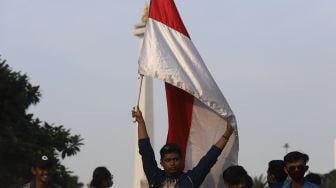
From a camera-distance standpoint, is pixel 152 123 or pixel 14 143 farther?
pixel 152 123

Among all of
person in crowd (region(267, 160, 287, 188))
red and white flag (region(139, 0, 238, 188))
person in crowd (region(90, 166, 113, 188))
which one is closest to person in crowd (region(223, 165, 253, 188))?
person in crowd (region(267, 160, 287, 188))

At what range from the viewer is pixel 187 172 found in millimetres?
5840

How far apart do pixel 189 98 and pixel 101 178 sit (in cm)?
98

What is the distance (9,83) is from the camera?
68.1 ft

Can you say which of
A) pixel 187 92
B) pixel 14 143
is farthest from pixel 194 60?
pixel 14 143

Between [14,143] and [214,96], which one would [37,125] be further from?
[214,96]

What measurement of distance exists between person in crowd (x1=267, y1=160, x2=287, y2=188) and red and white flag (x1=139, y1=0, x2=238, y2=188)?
37 cm

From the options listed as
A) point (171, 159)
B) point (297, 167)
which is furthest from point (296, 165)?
point (171, 159)

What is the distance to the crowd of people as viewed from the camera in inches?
219

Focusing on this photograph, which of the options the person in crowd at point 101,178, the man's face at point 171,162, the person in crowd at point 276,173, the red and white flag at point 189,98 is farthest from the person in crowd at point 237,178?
the person in crowd at point 101,178

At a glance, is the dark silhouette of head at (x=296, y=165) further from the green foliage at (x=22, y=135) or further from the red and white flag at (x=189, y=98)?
the green foliage at (x=22, y=135)

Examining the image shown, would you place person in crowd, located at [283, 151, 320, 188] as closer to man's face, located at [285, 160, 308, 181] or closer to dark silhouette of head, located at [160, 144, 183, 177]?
man's face, located at [285, 160, 308, 181]

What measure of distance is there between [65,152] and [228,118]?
15024 mm

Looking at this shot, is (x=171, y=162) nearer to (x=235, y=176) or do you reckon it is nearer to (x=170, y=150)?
(x=170, y=150)
